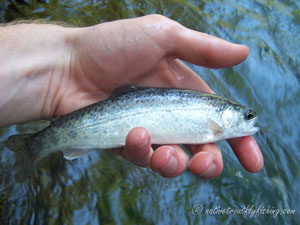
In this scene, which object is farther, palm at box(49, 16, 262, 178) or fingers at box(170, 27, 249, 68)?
fingers at box(170, 27, 249, 68)

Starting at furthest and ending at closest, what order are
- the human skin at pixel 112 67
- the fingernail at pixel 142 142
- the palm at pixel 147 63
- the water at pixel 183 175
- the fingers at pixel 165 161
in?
the water at pixel 183 175, the human skin at pixel 112 67, the palm at pixel 147 63, the fingers at pixel 165 161, the fingernail at pixel 142 142

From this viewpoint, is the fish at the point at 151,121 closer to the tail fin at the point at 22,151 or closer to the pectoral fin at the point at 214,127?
the pectoral fin at the point at 214,127

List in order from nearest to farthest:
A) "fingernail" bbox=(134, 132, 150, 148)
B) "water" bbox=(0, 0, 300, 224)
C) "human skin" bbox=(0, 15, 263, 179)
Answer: "fingernail" bbox=(134, 132, 150, 148) < "human skin" bbox=(0, 15, 263, 179) < "water" bbox=(0, 0, 300, 224)

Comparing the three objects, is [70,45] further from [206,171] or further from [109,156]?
[206,171]

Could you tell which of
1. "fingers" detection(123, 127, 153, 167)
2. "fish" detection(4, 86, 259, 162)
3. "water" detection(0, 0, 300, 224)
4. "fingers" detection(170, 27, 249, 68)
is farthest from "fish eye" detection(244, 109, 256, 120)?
"water" detection(0, 0, 300, 224)

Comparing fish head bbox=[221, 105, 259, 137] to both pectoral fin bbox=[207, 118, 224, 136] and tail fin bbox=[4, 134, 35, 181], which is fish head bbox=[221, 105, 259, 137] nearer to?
pectoral fin bbox=[207, 118, 224, 136]

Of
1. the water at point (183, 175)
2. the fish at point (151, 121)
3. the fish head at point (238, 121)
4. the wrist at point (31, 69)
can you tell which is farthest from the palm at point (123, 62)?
the water at point (183, 175)

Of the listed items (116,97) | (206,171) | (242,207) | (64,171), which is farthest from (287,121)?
(64,171)
